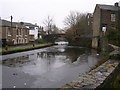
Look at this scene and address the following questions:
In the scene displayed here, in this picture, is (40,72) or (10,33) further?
(10,33)

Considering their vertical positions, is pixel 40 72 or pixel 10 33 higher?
pixel 10 33

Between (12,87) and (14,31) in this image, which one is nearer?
(12,87)

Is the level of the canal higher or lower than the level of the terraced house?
lower

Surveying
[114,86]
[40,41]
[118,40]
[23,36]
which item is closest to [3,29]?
[23,36]

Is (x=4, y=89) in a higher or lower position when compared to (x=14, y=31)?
lower

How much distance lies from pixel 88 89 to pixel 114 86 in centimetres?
269

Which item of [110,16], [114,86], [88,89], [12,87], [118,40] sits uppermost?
[110,16]

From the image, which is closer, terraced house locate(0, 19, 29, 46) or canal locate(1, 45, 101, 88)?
canal locate(1, 45, 101, 88)

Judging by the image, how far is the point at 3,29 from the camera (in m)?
39.7

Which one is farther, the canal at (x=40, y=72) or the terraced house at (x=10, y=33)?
the terraced house at (x=10, y=33)

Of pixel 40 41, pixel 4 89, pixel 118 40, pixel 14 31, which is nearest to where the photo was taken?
pixel 4 89

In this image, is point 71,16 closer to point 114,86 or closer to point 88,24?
point 88,24

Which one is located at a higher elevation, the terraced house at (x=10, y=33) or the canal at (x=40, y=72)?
the terraced house at (x=10, y=33)

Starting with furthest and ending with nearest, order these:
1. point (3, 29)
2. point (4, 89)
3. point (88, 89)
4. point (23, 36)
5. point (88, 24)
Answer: point (88, 24), point (23, 36), point (3, 29), point (4, 89), point (88, 89)
